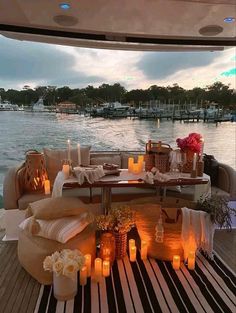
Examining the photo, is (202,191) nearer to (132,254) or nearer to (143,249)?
(143,249)

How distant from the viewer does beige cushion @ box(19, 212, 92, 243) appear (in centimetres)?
208

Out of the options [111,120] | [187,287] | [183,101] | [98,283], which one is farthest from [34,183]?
[183,101]

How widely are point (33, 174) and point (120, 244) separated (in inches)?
51.2

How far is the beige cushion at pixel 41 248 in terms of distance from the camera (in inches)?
81.4

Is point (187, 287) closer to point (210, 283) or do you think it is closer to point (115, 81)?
point (210, 283)

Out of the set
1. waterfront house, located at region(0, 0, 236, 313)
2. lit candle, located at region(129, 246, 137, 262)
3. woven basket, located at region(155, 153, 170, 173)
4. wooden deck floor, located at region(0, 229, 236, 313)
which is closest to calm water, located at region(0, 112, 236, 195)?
waterfront house, located at region(0, 0, 236, 313)

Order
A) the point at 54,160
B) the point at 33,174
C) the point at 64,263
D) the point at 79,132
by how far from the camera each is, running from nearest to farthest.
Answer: the point at 64,263, the point at 33,174, the point at 54,160, the point at 79,132

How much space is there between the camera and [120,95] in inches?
196

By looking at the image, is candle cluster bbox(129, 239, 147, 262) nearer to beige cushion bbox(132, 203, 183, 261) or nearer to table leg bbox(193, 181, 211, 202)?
beige cushion bbox(132, 203, 183, 261)

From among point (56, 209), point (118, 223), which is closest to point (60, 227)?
point (56, 209)

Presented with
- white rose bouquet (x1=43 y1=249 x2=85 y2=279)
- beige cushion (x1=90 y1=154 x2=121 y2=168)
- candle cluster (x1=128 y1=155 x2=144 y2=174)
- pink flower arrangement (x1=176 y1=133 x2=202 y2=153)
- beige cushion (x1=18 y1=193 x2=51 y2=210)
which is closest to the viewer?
white rose bouquet (x1=43 y1=249 x2=85 y2=279)

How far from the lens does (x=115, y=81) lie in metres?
4.95

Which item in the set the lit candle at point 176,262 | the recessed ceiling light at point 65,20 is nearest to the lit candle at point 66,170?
the lit candle at point 176,262

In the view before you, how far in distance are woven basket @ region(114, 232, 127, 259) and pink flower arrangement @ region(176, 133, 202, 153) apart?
39.5 inches
